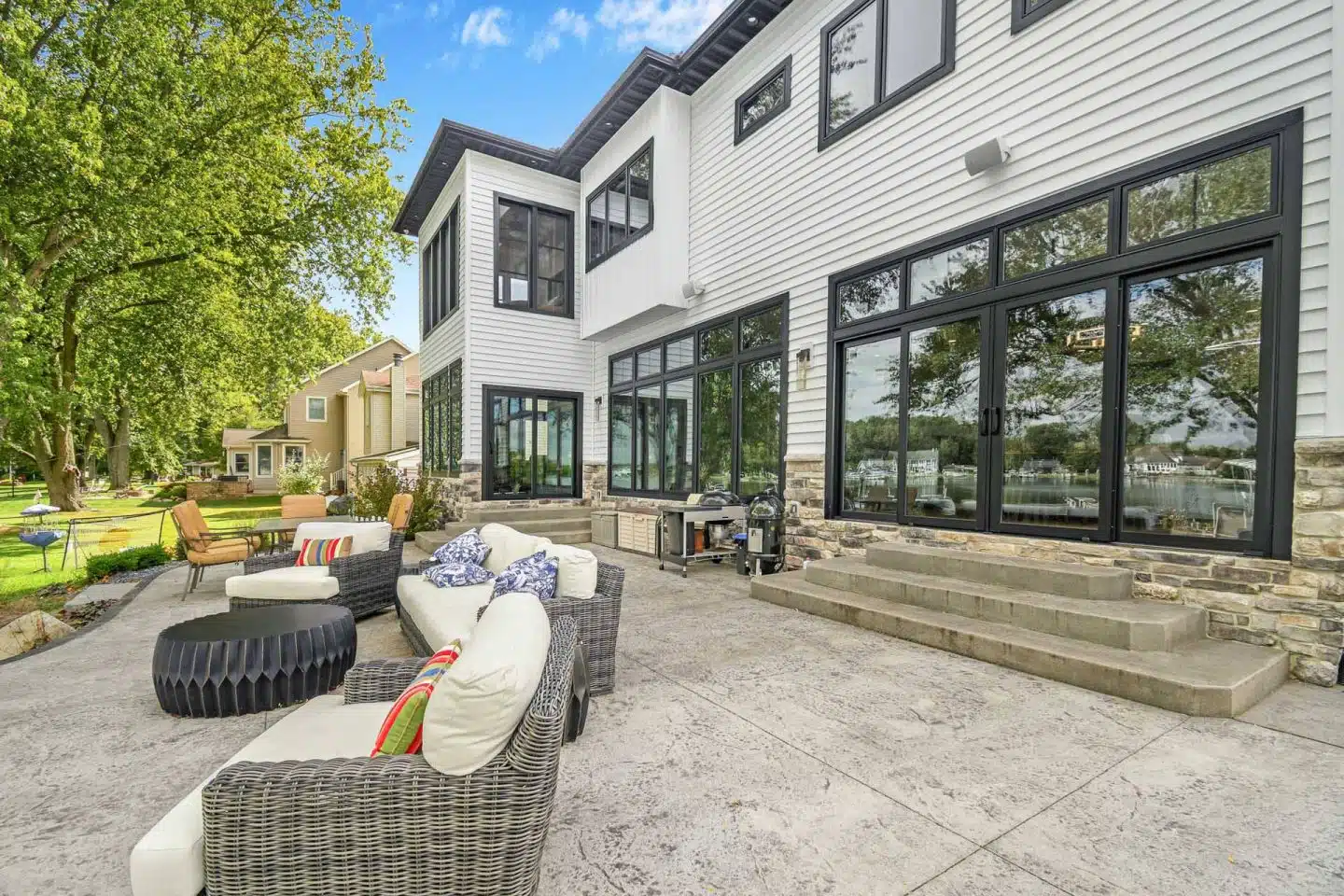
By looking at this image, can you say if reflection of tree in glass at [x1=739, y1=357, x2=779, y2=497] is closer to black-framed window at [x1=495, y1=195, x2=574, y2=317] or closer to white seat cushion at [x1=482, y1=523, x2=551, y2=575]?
white seat cushion at [x1=482, y1=523, x2=551, y2=575]

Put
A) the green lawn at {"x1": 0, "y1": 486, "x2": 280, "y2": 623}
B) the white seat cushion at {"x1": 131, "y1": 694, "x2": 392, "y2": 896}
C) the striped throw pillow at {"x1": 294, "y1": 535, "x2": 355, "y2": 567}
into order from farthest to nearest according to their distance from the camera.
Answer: the green lawn at {"x1": 0, "y1": 486, "x2": 280, "y2": 623} → the striped throw pillow at {"x1": 294, "y1": 535, "x2": 355, "y2": 567} → the white seat cushion at {"x1": 131, "y1": 694, "x2": 392, "y2": 896}

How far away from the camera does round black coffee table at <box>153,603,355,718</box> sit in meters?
3.21

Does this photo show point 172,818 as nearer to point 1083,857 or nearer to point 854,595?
point 1083,857

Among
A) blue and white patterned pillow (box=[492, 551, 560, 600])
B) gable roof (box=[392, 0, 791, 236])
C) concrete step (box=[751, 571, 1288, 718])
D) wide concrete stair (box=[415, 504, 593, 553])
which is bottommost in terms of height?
wide concrete stair (box=[415, 504, 593, 553])

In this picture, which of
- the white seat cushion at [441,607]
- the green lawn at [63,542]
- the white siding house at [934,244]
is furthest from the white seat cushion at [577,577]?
the green lawn at [63,542]

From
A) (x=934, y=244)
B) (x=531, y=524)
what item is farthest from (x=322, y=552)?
(x=934, y=244)

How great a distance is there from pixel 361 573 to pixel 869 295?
5.63 m

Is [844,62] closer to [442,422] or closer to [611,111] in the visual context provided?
[611,111]

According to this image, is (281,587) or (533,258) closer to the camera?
(281,587)

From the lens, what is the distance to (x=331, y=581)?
4773mm

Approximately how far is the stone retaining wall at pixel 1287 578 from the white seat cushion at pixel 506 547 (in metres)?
4.13

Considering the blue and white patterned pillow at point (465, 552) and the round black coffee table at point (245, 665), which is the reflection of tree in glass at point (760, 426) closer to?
the blue and white patterned pillow at point (465, 552)

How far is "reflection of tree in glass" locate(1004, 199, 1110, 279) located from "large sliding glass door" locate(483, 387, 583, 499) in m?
7.89

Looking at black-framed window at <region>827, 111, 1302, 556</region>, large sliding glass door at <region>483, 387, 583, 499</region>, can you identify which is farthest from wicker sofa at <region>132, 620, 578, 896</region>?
Answer: large sliding glass door at <region>483, 387, 583, 499</region>
